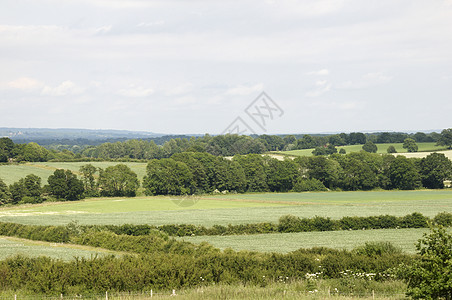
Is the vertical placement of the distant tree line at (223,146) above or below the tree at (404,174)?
above

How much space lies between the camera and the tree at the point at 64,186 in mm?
80000

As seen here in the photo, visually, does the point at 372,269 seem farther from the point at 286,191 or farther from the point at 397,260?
the point at 286,191

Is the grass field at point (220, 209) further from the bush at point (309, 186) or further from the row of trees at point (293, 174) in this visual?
the bush at point (309, 186)

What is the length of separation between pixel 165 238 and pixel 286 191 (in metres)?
63.2

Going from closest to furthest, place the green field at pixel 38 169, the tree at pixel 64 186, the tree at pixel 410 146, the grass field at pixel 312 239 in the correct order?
the grass field at pixel 312 239, the tree at pixel 64 186, the green field at pixel 38 169, the tree at pixel 410 146

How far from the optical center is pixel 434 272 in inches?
537

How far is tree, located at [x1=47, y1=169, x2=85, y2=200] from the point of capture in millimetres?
80000

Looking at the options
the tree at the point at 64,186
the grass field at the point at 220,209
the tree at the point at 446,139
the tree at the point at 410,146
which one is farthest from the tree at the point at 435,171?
the tree at the point at 64,186

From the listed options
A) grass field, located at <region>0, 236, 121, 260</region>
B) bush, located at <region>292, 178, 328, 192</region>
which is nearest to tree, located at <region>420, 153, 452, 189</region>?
bush, located at <region>292, 178, 328, 192</region>

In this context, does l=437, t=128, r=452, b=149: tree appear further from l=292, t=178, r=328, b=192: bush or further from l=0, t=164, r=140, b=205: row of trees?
l=0, t=164, r=140, b=205: row of trees

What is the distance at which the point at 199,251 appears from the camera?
29688mm

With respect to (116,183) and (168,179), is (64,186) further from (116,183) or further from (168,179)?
(168,179)

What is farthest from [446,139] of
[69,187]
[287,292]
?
[287,292]

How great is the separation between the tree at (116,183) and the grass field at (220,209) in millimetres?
4544
